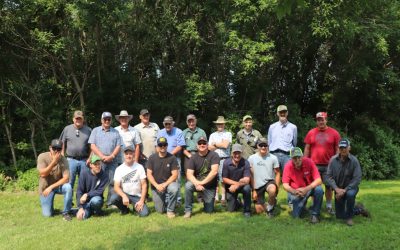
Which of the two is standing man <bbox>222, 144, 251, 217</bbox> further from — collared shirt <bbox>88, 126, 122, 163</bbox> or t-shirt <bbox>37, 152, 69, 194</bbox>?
t-shirt <bbox>37, 152, 69, 194</bbox>

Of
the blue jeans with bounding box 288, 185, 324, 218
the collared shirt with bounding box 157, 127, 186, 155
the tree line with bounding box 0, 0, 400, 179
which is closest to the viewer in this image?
the blue jeans with bounding box 288, 185, 324, 218

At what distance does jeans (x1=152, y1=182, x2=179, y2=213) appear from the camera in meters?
7.89

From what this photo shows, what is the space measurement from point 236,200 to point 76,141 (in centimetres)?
339

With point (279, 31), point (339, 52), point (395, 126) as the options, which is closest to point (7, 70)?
point (279, 31)

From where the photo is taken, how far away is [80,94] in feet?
47.9

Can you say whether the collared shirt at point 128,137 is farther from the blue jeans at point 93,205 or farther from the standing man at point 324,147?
the standing man at point 324,147

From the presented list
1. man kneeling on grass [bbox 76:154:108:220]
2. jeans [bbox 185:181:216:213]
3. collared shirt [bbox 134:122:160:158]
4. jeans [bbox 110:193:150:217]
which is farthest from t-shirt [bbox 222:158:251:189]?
man kneeling on grass [bbox 76:154:108:220]

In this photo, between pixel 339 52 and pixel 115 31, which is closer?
pixel 115 31

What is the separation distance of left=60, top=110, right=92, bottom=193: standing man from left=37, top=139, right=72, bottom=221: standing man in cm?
33

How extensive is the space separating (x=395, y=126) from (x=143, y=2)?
573 inches

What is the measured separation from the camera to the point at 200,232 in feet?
22.4

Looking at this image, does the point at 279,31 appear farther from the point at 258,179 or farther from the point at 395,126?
the point at 395,126

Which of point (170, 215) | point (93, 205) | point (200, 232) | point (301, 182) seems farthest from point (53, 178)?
point (301, 182)

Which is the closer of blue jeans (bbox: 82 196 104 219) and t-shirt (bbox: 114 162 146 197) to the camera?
blue jeans (bbox: 82 196 104 219)
